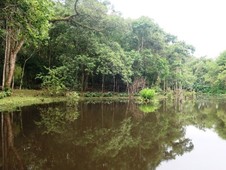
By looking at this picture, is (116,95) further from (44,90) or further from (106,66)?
(44,90)

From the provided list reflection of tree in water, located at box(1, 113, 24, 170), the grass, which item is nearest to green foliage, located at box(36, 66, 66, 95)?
the grass

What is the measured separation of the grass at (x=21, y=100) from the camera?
15.6m

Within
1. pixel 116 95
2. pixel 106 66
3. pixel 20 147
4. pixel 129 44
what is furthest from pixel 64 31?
pixel 20 147

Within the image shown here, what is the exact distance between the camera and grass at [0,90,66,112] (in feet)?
51.1

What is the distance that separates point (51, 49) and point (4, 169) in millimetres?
25875

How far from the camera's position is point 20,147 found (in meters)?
6.27

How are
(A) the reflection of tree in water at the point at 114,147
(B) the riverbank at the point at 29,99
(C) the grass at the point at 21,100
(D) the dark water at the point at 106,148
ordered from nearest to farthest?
(D) the dark water at the point at 106,148 → (A) the reflection of tree in water at the point at 114,147 → (C) the grass at the point at 21,100 → (B) the riverbank at the point at 29,99

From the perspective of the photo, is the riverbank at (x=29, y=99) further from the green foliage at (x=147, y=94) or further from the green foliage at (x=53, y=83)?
the green foliage at (x=147, y=94)

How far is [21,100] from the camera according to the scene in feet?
61.6

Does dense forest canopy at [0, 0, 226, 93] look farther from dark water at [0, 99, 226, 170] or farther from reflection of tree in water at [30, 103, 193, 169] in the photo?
reflection of tree in water at [30, 103, 193, 169]

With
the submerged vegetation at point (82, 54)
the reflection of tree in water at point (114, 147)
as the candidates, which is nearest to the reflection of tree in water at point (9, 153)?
the reflection of tree in water at point (114, 147)

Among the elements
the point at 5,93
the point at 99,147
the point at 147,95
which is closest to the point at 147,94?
the point at 147,95

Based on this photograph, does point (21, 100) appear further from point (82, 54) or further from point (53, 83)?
point (82, 54)

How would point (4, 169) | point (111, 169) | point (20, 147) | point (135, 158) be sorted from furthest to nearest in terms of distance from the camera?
point (20, 147) < point (135, 158) < point (111, 169) < point (4, 169)
